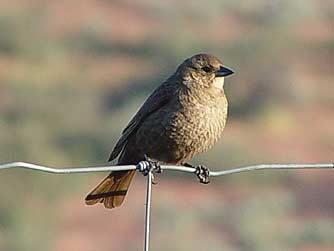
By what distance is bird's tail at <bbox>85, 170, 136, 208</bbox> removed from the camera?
674 centimetres

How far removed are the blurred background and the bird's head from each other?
6.62 meters

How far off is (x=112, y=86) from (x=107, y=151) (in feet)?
22.8

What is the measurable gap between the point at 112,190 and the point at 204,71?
874mm

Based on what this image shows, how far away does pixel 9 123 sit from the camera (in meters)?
19.7

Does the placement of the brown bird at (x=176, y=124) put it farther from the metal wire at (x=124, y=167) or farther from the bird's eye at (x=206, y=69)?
the metal wire at (x=124, y=167)

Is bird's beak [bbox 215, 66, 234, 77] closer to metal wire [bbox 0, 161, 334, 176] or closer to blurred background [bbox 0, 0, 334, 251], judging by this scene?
metal wire [bbox 0, 161, 334, 176]

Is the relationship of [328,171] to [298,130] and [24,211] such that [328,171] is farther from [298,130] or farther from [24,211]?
[24,211]

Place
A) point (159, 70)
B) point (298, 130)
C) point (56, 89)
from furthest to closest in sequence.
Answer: point (159, 70) < point (56, 89) < point (298, 130)

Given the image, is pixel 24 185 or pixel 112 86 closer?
pixel 24 185

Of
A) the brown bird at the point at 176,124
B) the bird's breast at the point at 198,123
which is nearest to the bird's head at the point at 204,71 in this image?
the brown bird at the point at 176,124

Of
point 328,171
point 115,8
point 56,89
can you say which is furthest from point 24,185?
point 115,8

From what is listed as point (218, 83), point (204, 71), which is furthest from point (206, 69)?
point (218, 83)

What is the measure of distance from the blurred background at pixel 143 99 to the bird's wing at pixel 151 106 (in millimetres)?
6595

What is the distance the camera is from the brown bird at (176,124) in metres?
6.82
